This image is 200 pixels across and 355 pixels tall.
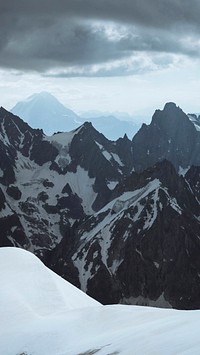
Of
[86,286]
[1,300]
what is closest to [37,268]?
[1,300]

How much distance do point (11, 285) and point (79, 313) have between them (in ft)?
38.7

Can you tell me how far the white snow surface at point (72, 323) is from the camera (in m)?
19.3

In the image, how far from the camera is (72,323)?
1141 inches

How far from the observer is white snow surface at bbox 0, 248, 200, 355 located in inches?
762

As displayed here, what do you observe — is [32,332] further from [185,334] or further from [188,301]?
[188,301]

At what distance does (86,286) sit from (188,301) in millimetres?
42855

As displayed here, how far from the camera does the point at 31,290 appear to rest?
136 ft

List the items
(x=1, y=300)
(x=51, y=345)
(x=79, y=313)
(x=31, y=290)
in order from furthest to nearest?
(x=31, y=290) → (x=1, y=300) → (x=79, y=313) → (x=51, y=345)

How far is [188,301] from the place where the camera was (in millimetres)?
193500

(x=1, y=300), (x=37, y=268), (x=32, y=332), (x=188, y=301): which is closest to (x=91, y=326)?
(x=32, y=332)

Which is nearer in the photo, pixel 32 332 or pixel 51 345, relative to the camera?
pixel 51 345

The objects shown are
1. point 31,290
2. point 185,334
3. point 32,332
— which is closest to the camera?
point 185,334

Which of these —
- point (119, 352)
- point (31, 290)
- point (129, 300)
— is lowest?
point (129, 300)

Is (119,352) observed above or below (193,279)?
above
